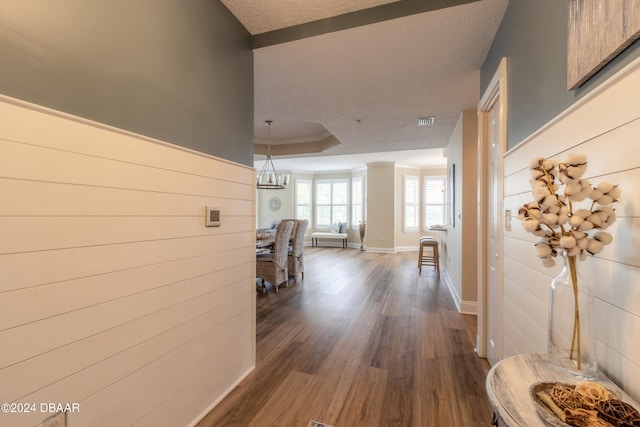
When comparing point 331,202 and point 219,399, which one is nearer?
point 219,399

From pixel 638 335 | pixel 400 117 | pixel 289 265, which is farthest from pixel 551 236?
pixel 289 265

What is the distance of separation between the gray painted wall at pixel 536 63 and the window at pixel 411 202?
6549mm

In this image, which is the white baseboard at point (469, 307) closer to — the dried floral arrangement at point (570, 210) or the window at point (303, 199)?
the dried floral arrangement at point (570, 210)

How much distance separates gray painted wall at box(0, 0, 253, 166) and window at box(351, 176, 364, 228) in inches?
279

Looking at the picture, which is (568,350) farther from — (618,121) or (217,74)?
(217,74)

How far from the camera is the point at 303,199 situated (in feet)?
31.0

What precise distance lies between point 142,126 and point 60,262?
63 centimetres

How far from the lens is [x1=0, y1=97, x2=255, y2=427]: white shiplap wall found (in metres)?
0.84

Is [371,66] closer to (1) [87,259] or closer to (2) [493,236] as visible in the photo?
(2) [493,236]

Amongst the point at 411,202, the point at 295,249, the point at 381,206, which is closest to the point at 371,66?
the point at 295,249

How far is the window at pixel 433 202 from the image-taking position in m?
8.12

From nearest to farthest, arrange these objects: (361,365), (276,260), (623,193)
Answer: (623,193)
(361,365)
(276,260)

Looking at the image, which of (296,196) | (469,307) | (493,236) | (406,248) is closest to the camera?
(493,236)

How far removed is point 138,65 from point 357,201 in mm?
8073
